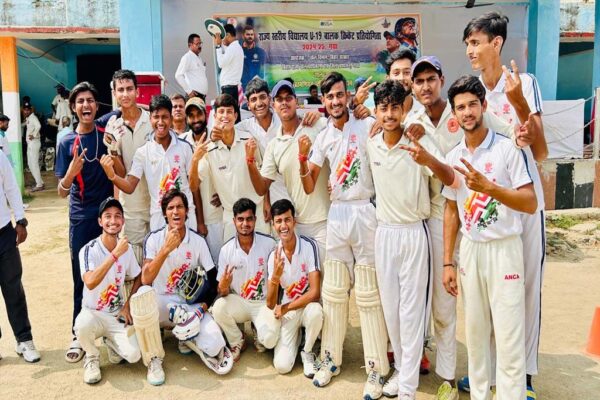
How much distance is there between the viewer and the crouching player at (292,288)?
359cm

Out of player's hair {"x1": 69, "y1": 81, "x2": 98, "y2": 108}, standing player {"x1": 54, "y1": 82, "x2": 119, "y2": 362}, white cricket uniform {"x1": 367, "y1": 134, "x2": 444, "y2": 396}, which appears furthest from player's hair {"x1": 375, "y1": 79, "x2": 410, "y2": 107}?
player's hair {"x1": 69, "y1": 81, "x2": 98, "y2": 108}

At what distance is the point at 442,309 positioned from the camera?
10.4 feet

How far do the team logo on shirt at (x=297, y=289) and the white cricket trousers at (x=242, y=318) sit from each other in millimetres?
175

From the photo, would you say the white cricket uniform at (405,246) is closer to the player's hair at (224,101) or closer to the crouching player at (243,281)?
the crouching player at (243,281)

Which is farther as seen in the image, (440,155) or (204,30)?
(204,30)

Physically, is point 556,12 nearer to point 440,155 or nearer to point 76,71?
point 440,155

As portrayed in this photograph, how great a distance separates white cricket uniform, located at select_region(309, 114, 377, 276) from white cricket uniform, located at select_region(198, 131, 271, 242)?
69cm

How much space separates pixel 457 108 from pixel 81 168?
8.46ft

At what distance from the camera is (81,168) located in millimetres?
3791

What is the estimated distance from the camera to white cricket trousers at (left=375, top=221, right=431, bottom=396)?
307cm

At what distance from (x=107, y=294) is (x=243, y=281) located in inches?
36.5

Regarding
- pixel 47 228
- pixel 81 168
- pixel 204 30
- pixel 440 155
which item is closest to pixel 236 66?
pixel 204 30

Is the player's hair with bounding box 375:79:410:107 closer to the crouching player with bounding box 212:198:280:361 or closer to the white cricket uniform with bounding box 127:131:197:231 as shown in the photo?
the crouching player with bounding box 212:198:280:361

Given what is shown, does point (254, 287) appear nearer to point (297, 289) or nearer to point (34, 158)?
point (297, 289)
